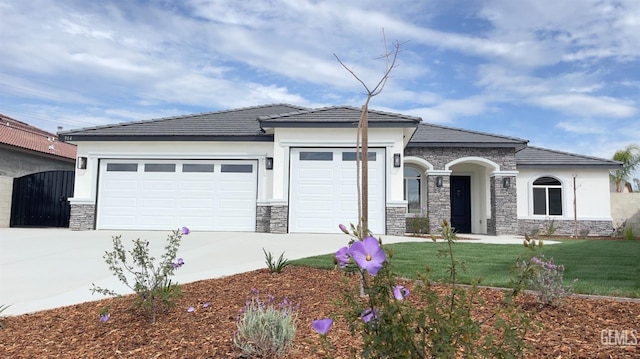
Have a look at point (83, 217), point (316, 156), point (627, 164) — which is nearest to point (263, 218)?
point (316, 156)

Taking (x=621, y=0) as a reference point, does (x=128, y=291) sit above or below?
below

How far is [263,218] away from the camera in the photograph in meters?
12.5

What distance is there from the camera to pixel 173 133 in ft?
42.9

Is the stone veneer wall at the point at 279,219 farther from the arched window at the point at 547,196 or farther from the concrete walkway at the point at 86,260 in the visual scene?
the arched window at the point at 547,196

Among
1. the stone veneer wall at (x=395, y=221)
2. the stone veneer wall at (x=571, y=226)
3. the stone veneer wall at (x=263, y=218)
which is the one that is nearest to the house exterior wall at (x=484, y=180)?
the stone veneer wall at (x=571, y=226)

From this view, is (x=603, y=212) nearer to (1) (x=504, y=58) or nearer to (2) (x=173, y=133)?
(1) (x=504, y=58)

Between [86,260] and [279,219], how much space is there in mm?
5740

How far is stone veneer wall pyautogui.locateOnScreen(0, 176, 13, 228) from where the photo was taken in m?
14.6

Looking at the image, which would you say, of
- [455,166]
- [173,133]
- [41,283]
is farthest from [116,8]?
[455,166]

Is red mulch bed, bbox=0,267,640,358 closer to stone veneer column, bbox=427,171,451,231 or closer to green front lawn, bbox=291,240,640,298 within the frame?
green front lawn, bbox=291,240,640,298

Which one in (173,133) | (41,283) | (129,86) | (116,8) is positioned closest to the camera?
(41,283)

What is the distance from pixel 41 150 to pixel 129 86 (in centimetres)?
619

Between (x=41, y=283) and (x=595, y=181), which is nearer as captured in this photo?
(x=41, y=283)

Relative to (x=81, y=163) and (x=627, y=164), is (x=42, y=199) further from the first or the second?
(x=627, y=164)
